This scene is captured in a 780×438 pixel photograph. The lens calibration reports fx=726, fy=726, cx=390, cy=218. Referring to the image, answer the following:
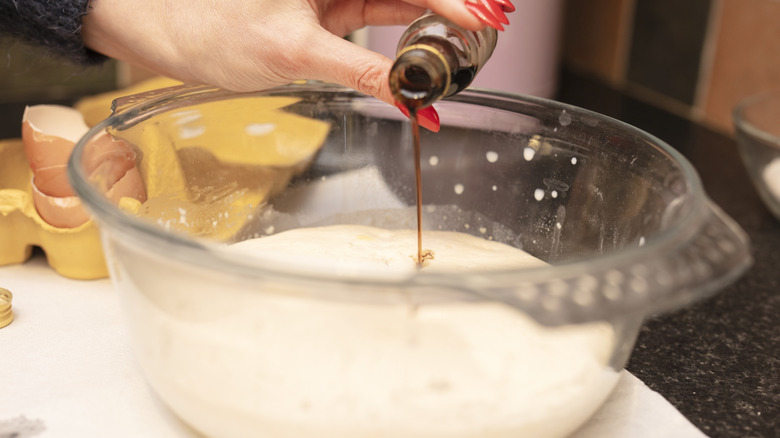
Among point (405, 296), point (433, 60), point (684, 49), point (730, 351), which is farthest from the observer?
point (684, 49)

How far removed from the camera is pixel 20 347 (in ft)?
2.17

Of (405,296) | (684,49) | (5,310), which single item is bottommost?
(5,310)

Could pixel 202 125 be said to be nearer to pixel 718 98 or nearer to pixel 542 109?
pixel 542 109

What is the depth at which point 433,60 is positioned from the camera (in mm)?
597

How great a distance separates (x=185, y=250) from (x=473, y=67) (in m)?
0.36

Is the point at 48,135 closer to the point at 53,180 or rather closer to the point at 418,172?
the point at 53,180

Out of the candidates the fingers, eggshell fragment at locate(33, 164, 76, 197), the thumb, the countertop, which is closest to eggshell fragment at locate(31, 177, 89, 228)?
eggshell fragment at locate(33, 164, 76, 197)

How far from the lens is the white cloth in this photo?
564 millimetres

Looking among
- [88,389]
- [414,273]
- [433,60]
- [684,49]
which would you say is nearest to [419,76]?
[433,60]

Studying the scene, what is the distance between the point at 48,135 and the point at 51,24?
0.49ft

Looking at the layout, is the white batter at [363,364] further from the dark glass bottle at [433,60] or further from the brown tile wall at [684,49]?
the brown tile wall at [684,49]

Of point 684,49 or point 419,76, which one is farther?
point 684,49

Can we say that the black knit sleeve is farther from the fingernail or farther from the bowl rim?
the fingernail

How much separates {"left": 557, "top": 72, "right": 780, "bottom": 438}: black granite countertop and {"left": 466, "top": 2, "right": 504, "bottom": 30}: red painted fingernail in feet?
1.12
